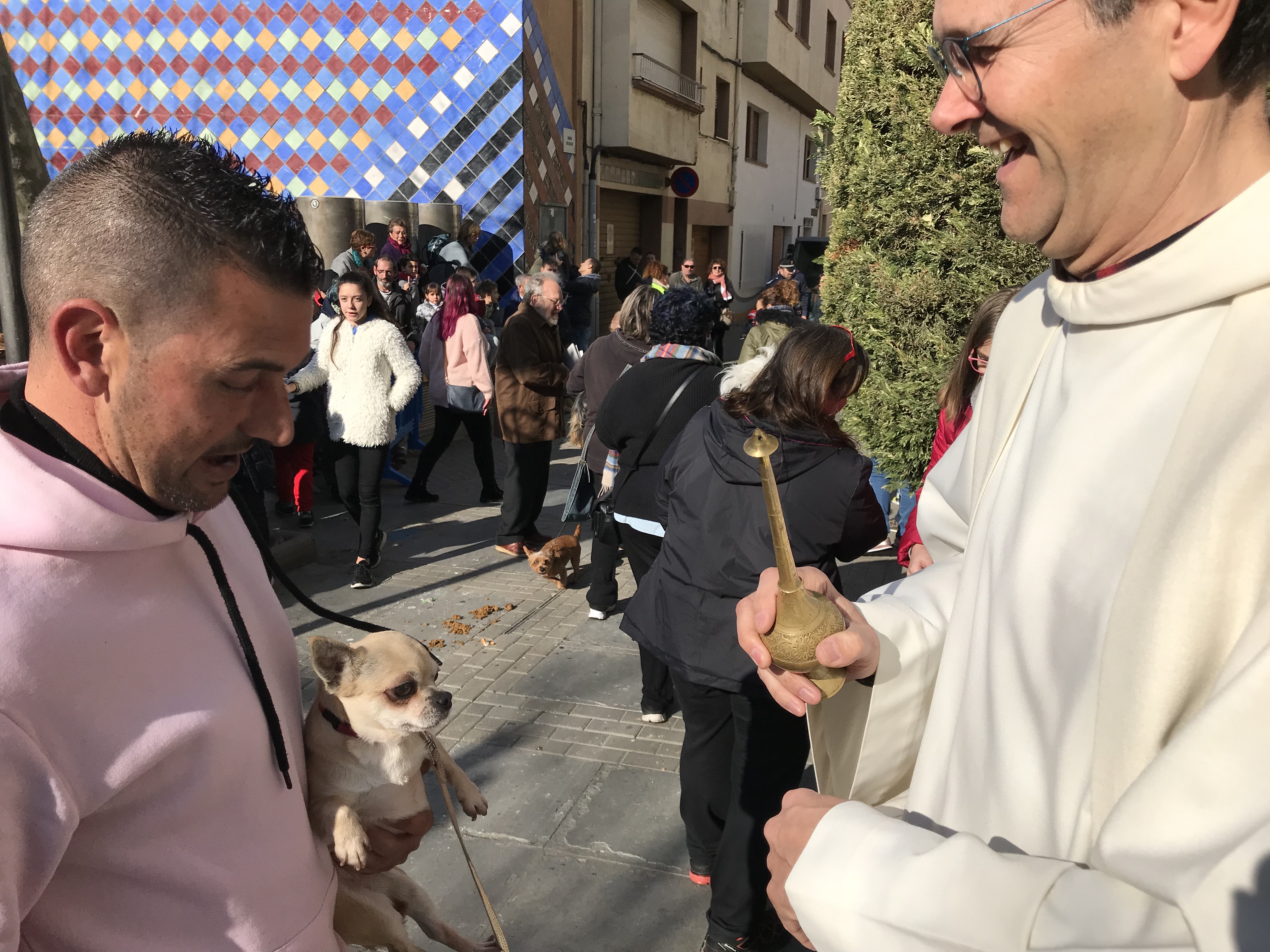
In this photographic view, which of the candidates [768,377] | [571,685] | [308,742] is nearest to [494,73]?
[571,685]

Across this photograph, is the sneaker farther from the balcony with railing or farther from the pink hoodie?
the balcony with railing

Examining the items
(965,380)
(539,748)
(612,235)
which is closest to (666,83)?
(612,235)

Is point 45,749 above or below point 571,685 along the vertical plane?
above

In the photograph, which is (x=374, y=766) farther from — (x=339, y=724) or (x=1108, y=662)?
(x=1108, y=662)

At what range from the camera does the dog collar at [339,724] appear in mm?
1963

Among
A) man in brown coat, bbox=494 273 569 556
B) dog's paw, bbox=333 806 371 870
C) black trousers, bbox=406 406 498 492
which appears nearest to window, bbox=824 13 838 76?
black trousers, bbox=406 406 498 492

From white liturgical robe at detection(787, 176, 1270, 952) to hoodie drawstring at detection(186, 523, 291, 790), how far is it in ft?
2.71

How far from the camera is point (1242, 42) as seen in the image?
105 centimetres

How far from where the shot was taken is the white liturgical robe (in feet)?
2.72

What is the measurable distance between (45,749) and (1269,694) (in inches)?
50.8

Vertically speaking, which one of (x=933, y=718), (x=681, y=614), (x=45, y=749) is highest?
(x=45, y=749)

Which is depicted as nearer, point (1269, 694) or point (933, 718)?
point (1269, 694)

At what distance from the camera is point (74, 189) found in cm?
118

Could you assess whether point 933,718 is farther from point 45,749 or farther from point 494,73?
point 494,73
